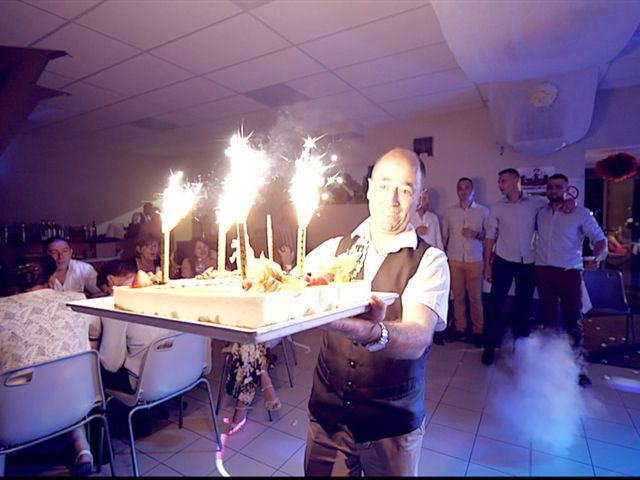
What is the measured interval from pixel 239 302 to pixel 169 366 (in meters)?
A: 1.90

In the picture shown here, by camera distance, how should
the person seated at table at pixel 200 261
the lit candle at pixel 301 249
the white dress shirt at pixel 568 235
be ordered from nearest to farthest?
the lit candle at pixel 301 249
the white dress shirt at pixel 568 235
the person seated at table at pixel 200 261

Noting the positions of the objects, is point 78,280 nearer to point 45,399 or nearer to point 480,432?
point 45,399

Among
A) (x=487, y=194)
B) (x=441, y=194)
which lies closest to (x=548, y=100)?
(x=487, y=194)

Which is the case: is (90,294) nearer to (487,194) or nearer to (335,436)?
(335,436)

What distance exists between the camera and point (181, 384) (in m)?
2.63

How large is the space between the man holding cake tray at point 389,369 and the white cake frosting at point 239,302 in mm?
242

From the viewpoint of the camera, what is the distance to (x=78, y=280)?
12.3 ft

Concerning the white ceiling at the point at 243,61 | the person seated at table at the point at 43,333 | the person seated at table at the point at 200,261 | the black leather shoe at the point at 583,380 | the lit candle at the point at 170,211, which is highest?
the white ceiling at the point at 243,61

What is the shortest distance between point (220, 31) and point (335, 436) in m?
3.39

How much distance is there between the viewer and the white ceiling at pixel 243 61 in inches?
120

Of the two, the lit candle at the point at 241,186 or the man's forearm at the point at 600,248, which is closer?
the lit candle at the point at 241,186

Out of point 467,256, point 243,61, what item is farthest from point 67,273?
point 467,256

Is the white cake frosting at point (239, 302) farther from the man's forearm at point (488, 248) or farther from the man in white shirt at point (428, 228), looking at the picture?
the man in white shirt at point (428, 228)

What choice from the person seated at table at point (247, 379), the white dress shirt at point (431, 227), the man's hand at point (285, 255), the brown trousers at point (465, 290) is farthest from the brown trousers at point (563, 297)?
the person seated at table at point (247, 379)
